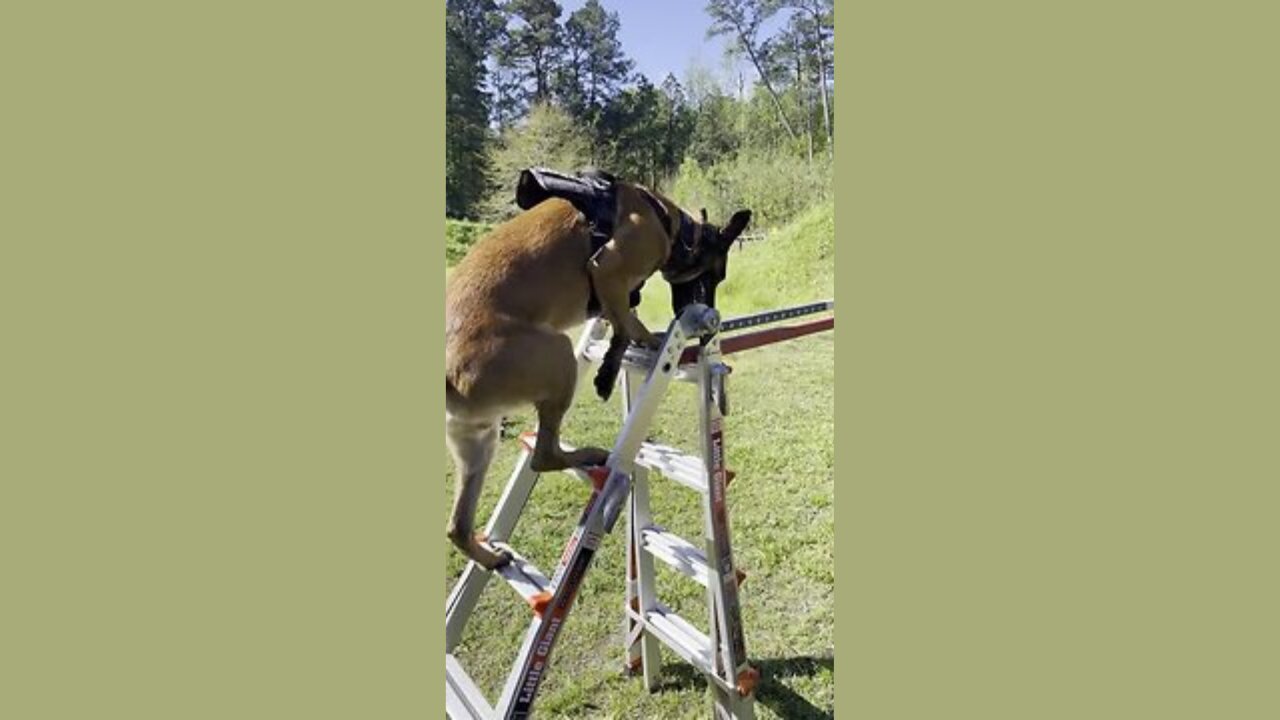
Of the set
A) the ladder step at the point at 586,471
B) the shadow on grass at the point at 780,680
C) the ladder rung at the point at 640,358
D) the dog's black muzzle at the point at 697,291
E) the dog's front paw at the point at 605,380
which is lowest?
the shadow on grass at the point at 780,680

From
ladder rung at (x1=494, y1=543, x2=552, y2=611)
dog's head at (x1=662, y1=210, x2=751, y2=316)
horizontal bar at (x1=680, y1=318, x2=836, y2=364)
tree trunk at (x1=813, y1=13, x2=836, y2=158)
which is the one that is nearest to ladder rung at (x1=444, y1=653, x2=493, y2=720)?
ladder rung at (x1=494, y1=543, x2=552, y2=611)

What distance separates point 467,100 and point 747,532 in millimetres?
3194

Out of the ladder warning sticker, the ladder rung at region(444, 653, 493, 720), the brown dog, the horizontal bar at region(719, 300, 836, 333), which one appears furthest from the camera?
the horizontal bar at region(719, 300, 836, 333)

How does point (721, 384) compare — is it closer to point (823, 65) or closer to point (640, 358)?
point (640, 358)

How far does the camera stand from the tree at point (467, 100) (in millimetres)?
3332

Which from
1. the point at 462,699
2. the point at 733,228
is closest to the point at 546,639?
the point at 462,699

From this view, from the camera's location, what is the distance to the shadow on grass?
→ 133 inches

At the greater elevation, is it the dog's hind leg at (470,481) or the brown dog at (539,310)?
the brown dog at (539,310)

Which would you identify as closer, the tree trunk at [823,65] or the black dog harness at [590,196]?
the black dog harness at [590,196]

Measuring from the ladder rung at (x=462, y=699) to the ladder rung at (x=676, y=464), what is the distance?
1.04 metres

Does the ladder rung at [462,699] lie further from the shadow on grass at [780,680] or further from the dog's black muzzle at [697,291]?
the dog's black muzzle at [697,291]

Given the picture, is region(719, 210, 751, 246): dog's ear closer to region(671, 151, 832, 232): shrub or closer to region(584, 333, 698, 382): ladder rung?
region(584, 333, 698, 382): ladder rung

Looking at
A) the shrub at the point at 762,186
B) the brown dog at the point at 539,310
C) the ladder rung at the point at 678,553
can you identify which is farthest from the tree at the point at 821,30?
the ladder rung at the point at 678,553

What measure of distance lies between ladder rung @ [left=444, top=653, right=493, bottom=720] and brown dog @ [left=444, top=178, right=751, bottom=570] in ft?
1.37
